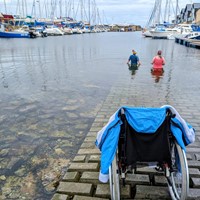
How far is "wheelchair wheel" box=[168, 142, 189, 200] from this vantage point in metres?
2.65

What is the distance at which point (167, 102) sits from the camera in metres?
7.57

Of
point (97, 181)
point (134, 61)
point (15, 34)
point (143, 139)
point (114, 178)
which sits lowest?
point (97, 181)

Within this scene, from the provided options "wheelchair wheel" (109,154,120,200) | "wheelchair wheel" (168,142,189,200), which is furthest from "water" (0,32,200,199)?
"wheelchair wheel" (168,142,189,200)

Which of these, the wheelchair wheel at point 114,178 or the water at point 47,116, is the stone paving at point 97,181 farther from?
the wheelchair wheel at point 114,178

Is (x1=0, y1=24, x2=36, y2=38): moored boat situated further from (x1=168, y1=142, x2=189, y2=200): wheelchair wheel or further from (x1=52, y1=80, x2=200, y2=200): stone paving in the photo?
(x1=168, y1=142, x2=189, y2=200): wheelchair wheel

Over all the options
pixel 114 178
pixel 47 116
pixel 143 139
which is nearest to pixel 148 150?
pixel 143 139

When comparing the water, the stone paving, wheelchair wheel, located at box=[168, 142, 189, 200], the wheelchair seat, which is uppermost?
the wheelchair seat

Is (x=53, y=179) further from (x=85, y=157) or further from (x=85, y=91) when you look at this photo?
(x=85, y=91)

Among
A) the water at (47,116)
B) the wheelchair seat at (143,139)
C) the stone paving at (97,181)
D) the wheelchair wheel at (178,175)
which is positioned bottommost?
the water at (47,116)

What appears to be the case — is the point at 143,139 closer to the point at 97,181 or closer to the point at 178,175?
the point at 178,175

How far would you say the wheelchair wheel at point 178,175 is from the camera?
8.70ft

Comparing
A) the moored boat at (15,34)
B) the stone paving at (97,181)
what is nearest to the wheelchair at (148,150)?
the stone paving at (97,181)

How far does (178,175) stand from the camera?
117 inches

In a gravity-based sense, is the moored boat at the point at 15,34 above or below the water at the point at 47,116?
above
